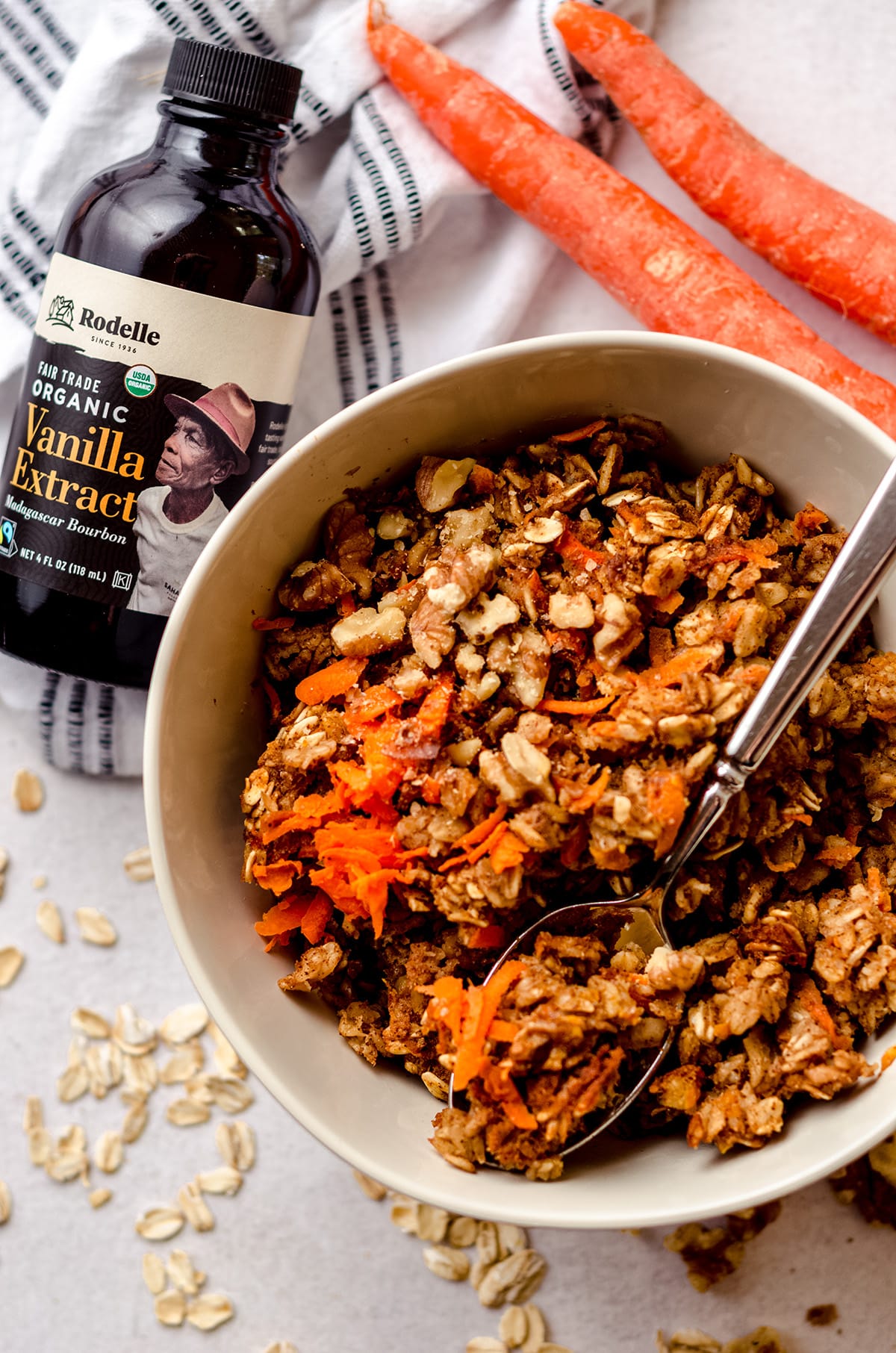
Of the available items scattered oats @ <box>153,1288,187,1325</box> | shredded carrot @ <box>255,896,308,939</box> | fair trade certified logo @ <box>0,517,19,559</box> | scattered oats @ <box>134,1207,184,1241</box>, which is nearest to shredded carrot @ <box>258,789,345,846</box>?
shredded carrot @ <box>255,896,308,939</box>

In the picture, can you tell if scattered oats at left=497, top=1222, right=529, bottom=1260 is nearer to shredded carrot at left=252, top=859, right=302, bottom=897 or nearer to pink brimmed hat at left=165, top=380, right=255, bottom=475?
shredded carrot at left=252, top=859, right=302, bottom=897

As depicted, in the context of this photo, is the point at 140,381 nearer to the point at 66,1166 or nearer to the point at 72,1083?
the point at 72,1083

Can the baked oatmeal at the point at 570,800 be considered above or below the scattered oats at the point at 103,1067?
above

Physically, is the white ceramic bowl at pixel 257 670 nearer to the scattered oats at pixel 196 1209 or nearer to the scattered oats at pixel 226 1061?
the scattered oats at pixel 226 1061

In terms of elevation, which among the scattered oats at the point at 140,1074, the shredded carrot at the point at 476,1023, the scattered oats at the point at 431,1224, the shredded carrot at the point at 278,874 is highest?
the shredded carrot at the point at 476,1023

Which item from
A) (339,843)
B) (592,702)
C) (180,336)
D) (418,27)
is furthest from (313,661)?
(418,27)

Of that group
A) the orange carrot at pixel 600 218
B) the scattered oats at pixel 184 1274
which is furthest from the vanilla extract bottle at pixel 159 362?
the scattered oats at pixel 184 1274
